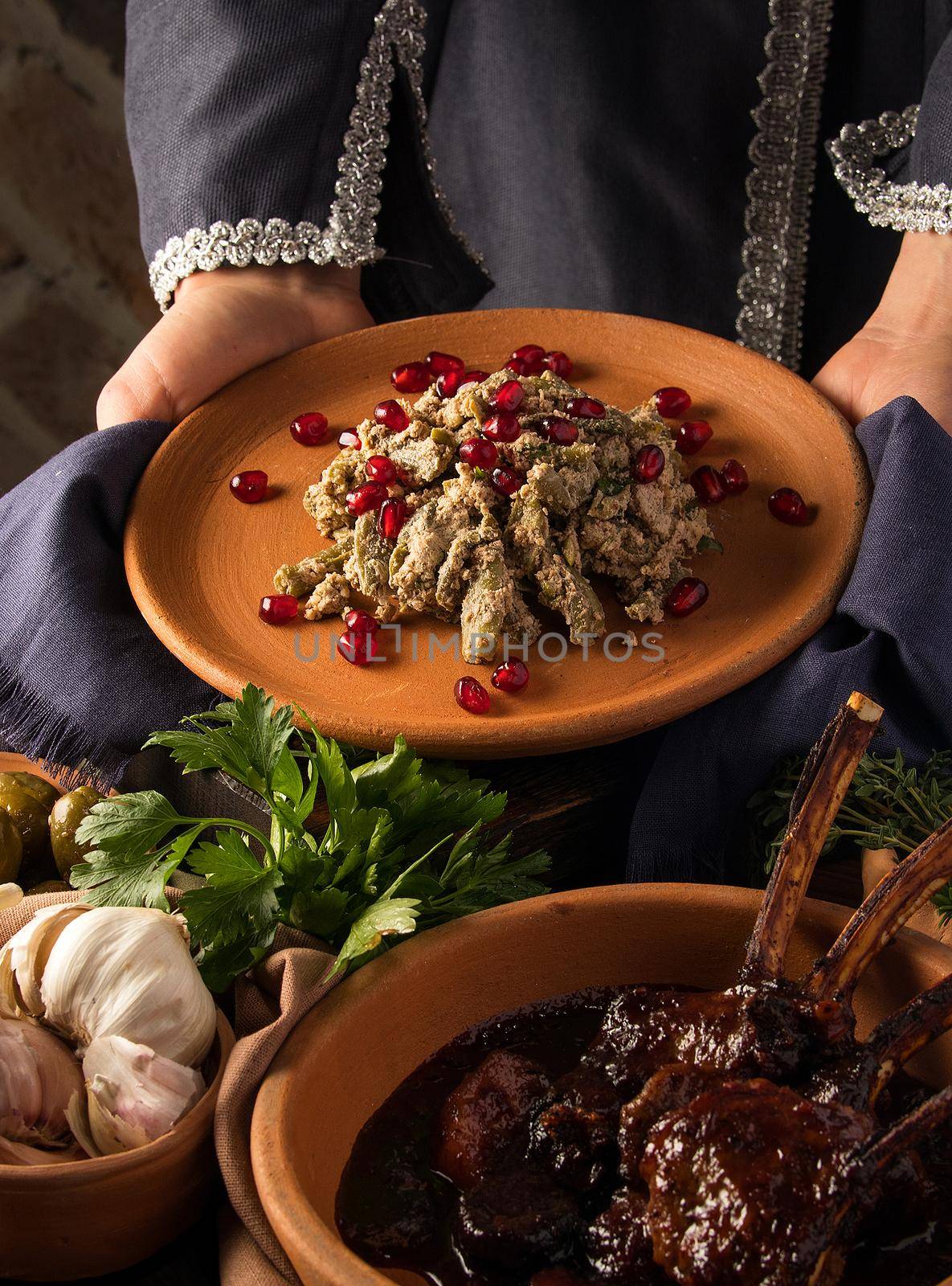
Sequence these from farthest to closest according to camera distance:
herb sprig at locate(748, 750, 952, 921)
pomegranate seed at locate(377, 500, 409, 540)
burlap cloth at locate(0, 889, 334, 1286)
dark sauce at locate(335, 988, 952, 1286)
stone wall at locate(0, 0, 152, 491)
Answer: stone wall at locate(0, 0, 152, 491), pomegranate seed at locate(377, 500, 409, 540), herb sprig at locate(748, 750, 952, 921), burlap cloth at locate(0, 889, 334, 1286), dark sauce at locate(335, 988, 952, 1286)

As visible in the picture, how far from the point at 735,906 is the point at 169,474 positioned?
1.29m

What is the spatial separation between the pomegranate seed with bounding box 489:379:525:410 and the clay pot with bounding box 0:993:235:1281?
111cm

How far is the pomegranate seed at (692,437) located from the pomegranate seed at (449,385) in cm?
40

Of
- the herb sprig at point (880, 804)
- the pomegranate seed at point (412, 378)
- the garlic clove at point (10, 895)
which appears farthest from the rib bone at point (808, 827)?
the pomegranate seed at point (412, 378)

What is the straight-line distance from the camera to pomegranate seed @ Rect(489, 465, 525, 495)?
182 cm

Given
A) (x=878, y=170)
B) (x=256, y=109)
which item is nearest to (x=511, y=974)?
(x=256, y=109)

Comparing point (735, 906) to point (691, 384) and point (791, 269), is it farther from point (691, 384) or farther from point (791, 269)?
point (791, 269)

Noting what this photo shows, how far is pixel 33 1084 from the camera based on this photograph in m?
1.20

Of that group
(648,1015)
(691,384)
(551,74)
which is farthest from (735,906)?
(551,74)

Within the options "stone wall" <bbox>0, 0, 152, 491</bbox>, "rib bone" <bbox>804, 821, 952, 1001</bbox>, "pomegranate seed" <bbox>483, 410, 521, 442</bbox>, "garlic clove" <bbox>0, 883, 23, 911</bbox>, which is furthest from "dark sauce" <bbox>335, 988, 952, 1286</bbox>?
"stone wall" <bbox>0, 0, 152, 491</bbox>

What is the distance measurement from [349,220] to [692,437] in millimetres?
961

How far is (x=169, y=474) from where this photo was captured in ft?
7.00

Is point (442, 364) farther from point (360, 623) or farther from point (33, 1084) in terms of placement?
point (33, 1084)

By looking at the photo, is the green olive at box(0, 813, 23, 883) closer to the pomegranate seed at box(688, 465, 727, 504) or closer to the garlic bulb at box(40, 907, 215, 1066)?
the garlic bulb at box(40, 907, 215, 1066)
